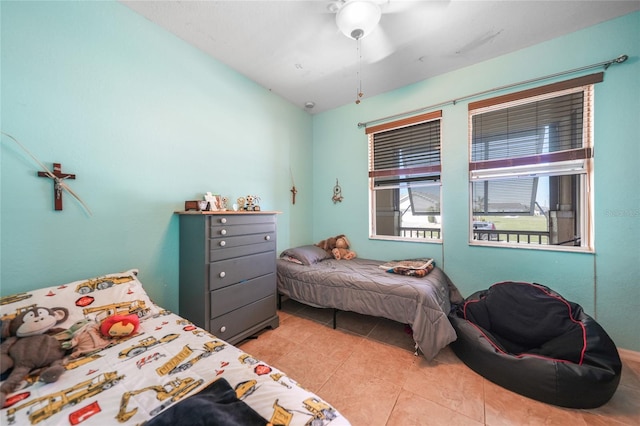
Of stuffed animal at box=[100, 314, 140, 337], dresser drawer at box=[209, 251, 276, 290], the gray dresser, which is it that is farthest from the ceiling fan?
stuffed animal at box=[100, 314, 140, 337]

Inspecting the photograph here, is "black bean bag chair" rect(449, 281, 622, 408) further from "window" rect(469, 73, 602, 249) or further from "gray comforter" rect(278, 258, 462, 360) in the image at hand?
"window" rect(469, 73, 602, 249)

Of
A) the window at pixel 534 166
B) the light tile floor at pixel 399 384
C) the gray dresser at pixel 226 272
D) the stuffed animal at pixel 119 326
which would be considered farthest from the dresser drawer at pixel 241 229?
the window at pixel 534 166

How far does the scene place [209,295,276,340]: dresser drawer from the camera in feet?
6.05

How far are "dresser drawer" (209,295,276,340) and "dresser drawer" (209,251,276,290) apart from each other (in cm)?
27

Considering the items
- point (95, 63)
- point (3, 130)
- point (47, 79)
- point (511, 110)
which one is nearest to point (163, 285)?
point (3, 130)

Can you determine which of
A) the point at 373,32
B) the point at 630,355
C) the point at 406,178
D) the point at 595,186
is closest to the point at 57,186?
the point at 373,32

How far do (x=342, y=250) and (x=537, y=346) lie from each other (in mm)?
2058

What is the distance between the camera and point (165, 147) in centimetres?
195

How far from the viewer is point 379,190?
3164 millimetres

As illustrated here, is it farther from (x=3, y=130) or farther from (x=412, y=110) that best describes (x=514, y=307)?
(x=3, y=130)

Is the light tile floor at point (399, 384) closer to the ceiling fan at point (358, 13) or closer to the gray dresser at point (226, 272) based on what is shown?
the gray dresser at point (226, 272)

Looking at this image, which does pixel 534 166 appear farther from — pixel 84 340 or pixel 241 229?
pixel 84 340

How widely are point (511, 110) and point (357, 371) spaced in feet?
9.69

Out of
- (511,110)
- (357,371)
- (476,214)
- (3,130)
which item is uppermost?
(511,110)
